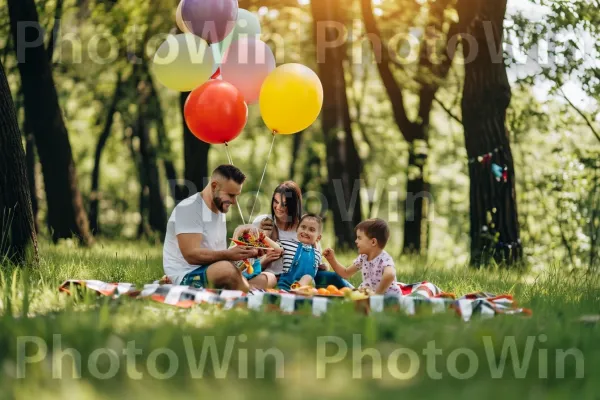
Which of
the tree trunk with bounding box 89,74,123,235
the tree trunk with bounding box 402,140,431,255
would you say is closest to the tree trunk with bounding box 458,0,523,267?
the tree trunk with bounding box 402,140,431,255

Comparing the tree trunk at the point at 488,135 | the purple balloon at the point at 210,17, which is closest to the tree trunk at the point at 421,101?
the tree trunk at the point at 488,135

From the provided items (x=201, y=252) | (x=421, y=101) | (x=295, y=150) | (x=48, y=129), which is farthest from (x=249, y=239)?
(x=295, y=150)

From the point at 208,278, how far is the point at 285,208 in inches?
53.9

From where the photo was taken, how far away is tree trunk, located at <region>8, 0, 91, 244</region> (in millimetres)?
10938

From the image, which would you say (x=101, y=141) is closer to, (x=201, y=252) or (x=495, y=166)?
(x=495, y=166)

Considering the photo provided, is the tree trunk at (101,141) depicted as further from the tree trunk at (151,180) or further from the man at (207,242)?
the man at (207,242)

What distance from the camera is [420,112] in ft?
49.8

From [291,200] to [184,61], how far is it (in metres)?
1.53

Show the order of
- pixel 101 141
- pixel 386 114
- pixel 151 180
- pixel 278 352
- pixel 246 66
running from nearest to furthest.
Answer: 1. pixel 278 352
2. pixel 246 66
3. pixel 151 180
4. pixel 101 141
5. pixel 386 114

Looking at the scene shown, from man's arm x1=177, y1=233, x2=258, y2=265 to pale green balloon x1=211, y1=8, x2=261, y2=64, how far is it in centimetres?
194

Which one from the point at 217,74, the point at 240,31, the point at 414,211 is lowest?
the point at 414,211

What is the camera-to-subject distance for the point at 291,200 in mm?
7168

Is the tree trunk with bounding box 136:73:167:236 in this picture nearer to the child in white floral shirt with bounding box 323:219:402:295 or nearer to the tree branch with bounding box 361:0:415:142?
the tree branch with bounding box 361:0:415:142

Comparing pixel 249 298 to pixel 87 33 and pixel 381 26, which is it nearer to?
pixel 381 26
